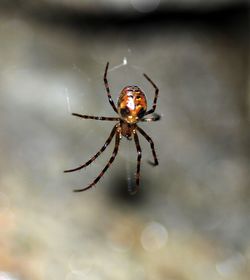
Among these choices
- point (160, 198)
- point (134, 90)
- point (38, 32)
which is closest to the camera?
point (134, 90)

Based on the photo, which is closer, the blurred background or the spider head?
the spider head

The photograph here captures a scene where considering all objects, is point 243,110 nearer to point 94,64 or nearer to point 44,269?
point 94,64

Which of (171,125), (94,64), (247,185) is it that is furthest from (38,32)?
(247,185)

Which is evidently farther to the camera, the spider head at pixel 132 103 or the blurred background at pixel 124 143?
the blurred background at pixel 124 143
